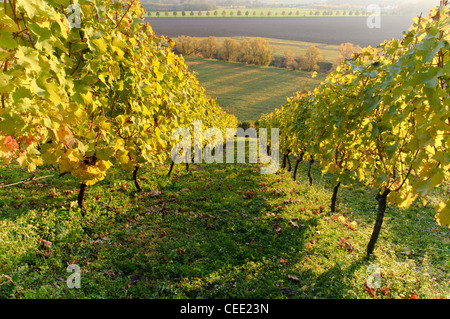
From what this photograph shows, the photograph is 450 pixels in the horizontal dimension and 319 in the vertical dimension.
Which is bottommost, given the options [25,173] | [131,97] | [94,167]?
[25,173]

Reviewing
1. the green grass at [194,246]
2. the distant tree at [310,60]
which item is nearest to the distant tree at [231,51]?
the distant tree at [310,60]

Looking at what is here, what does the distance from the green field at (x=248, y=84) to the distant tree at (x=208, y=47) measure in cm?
399

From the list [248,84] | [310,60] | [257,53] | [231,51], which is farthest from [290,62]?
[248,84]

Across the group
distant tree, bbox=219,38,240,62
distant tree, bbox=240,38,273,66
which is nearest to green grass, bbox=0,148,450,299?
distant tree, bbox=240,38,273,66

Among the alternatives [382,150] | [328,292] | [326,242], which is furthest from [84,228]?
[382,150]

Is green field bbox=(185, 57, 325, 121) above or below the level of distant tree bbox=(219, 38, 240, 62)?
below

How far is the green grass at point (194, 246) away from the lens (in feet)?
12.7

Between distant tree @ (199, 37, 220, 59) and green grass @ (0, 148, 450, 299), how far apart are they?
69642mm

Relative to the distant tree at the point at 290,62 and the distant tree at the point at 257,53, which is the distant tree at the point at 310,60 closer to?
the distant tree at the point at 290,62

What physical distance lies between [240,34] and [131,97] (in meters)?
105

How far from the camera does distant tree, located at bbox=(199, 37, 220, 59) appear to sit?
70.1m

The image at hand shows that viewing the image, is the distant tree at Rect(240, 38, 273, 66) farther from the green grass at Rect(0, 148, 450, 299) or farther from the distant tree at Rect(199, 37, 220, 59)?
the green grass at Rect(0, 148, 450, 299)

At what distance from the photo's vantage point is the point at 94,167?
12.6 feet

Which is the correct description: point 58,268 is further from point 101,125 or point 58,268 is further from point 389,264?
point 389,264
